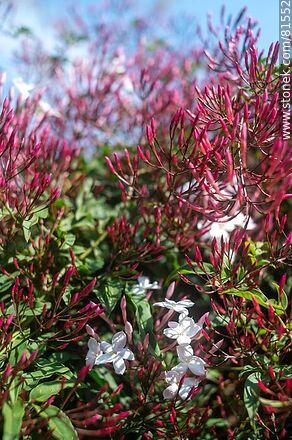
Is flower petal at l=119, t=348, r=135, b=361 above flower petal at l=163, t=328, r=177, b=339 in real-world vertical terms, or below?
below

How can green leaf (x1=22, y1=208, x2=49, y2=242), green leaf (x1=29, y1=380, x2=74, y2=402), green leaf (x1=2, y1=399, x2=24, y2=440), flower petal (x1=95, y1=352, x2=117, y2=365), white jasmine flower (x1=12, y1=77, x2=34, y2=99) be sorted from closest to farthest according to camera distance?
green leaf (x1=2, y1=399, x2=24, y2=440), green leaf (x1=29, y1=380, x2=74, y2=402), flower petal (x1=95, y1=352, x2=117, y2=365), green leaf (x1=22, y1=208, x2=49, y2=242), white jasmine flower (x1=12, y1=77, x2=34, y2=99)

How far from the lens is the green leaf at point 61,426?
1142 mm

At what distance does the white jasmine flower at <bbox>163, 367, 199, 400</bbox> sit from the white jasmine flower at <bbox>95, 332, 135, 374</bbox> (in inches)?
4.8

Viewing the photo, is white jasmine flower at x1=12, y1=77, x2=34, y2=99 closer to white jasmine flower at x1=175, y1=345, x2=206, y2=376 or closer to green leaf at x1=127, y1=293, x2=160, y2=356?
green leaf at x1=127, y1=293, x2=160, y2=356

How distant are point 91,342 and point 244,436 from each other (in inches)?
21.7

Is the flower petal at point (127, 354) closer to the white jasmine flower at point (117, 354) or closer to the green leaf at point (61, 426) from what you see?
the white jasmine flower at point (117, 354)

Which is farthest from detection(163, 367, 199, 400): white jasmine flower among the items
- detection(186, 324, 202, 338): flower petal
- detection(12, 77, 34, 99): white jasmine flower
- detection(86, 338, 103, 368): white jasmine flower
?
detection(12, 77, 34, 99): white jasmine flower

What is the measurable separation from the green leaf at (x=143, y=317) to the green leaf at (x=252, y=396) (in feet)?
0.89

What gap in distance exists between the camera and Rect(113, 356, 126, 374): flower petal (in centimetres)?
137

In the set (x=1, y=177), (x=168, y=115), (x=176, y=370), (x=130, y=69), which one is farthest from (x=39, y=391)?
(x=130, y=69)

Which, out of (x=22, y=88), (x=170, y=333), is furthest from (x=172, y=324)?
(x=22, y=88)

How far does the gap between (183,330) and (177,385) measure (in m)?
0.15

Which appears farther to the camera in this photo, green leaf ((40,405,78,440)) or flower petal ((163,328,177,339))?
flower petal ((163,328,177,339))

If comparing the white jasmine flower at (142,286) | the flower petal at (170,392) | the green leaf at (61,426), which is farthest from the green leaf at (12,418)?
the white jasmine flower at (142,286)
